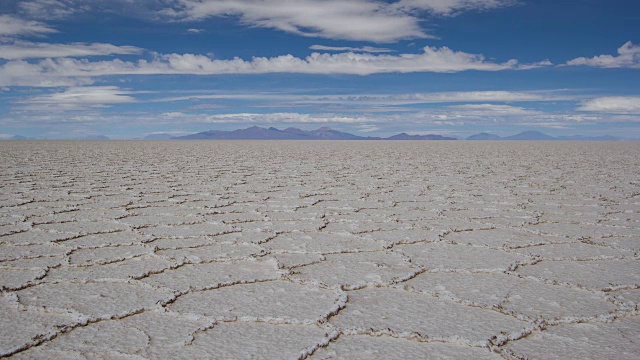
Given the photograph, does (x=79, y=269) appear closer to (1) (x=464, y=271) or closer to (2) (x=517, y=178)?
(1) (x=464, y=271)

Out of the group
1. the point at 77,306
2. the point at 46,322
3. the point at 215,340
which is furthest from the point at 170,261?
the point at 215,340

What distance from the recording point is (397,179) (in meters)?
5.68

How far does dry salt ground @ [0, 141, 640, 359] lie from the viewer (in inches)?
51.0

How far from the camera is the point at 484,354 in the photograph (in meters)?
1.24

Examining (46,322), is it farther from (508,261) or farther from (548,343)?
(508,261)

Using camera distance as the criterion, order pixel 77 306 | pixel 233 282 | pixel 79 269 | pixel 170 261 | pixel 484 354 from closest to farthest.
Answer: pixel 484 354 < pixel 77 306 < pixel 233 282 < pixel 79 269 < pixel 170 261

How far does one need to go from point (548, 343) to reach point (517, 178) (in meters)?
4.90

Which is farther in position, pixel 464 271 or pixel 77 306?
pixel 464 271

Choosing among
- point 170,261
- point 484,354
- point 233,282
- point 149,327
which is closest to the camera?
point 484,354

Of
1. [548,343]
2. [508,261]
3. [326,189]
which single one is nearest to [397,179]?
[326,189]

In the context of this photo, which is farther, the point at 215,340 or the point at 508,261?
the point at 508,261

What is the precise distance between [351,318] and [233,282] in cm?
47

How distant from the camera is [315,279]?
1.83 m

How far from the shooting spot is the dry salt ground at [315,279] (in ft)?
4.25
